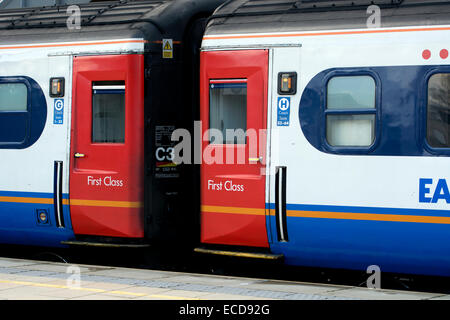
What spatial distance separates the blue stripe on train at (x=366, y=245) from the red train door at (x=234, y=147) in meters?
0.37

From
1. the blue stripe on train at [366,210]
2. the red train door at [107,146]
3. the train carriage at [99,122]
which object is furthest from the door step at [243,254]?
the red train door at [107,146]

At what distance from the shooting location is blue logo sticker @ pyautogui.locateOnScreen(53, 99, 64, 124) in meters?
10.7

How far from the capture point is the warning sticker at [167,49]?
10.4 meters

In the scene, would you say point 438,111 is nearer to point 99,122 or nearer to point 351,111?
point 351,111

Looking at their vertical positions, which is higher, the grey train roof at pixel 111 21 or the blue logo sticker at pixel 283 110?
the grey train roof at pixel 111 21

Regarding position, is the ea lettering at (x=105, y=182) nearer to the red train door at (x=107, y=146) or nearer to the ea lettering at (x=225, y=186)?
the red train door at (x=107, y=146)

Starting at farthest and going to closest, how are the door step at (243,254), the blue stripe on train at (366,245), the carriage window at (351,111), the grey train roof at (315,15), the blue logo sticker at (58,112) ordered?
the blue logo sticker at (58,112) < the door step at (243,254) < the carriage window at (351,111) < the grey train roof at (315,15) < the blue stripe on train at (366,245)

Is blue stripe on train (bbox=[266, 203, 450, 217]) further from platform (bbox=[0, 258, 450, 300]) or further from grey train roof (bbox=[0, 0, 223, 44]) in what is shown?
grey train roof (bbox=[0, 0, 223, 44])

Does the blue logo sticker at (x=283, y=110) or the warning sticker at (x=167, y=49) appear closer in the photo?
the blue logo sticker at (x=283, y=110)

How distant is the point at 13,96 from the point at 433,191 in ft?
18.9

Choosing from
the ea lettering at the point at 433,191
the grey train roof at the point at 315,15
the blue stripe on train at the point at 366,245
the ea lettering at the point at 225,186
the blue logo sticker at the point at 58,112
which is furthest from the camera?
the blue logo sticker at the point at 58,112

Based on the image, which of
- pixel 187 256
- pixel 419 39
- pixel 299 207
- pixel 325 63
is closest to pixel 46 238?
pixel 187 256

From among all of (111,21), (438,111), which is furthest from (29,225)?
(438,111)

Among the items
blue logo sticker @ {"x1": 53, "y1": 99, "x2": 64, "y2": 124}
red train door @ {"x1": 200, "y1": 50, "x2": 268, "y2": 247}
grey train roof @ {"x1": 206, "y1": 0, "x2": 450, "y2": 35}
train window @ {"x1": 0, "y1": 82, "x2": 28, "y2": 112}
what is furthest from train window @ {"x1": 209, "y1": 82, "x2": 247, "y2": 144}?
train window @ {"x1": 0, "y1": 82, "x2": 28, "y2": 112}
